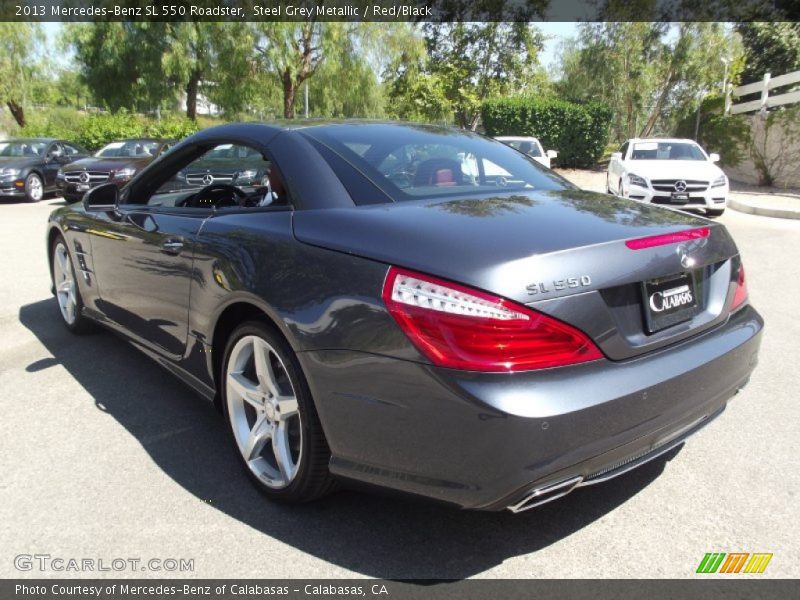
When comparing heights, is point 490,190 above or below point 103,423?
above

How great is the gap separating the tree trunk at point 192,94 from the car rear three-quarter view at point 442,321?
2797cm

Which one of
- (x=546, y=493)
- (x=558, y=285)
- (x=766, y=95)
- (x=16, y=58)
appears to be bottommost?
(x=546, y=493)

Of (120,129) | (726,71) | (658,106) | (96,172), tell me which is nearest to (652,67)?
(658,106)

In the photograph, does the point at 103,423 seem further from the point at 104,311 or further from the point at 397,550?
the point at 397,550

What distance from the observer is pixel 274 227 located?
2.60 m

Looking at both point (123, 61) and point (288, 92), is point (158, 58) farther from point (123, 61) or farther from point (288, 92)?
point (288, 92)

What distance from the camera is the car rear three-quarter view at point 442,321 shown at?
1.96m

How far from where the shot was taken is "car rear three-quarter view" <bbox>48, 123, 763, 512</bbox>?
196 centimetres

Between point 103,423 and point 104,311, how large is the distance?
94 cm

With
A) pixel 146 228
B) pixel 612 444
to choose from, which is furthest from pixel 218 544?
pixel 146 228

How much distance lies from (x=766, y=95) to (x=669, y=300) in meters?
20.9

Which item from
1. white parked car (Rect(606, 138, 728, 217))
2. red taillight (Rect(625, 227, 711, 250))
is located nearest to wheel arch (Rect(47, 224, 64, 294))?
red taillight (Rect(625, 227, 711, 250))

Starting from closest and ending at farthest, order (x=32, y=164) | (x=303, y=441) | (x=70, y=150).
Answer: (x=303, y=441)
(x=32, y=164)
(x=70, y=150)

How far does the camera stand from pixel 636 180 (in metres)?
11.9
